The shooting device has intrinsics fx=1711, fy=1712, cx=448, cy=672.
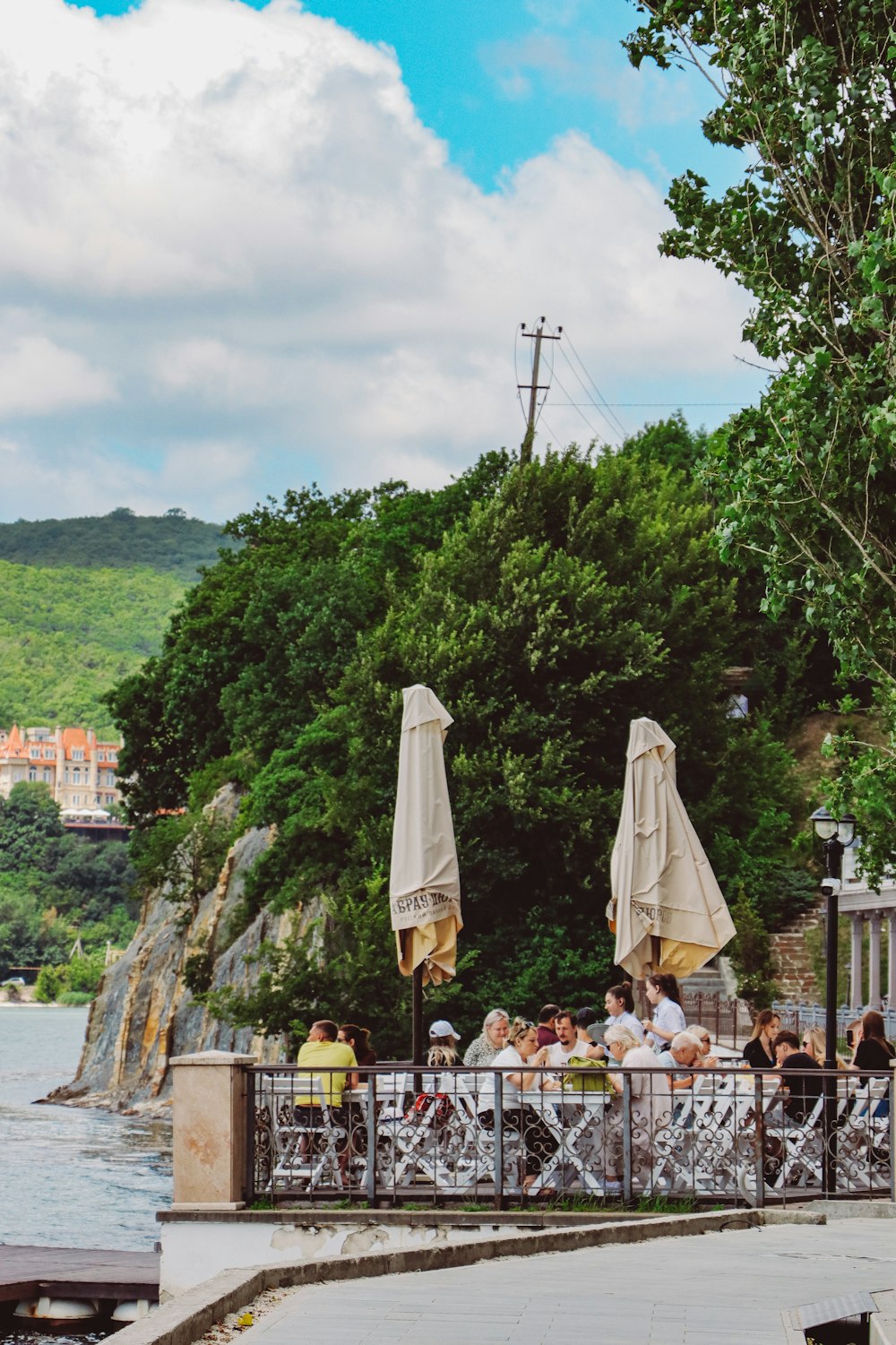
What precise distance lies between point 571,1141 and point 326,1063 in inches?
80.9

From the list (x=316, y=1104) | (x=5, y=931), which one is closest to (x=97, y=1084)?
(x=316, y=1104)

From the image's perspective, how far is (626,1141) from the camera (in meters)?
12.3

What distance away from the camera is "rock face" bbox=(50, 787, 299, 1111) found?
146 feet

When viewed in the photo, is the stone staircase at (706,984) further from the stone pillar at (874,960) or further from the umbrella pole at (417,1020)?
the umbrella pole at (417,1020)

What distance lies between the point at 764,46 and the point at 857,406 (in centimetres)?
321

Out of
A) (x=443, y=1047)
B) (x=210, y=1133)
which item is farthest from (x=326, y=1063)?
(x=443, y=1047)

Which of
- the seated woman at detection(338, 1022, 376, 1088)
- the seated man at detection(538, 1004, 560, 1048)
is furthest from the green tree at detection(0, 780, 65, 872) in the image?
the seated woman at detection(338, 1022, 376, 1088)

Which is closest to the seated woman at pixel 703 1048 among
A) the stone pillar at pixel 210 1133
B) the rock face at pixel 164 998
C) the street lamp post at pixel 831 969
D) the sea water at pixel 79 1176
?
the street lamp post at pixel 831 969

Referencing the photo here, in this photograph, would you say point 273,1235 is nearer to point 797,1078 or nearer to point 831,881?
point 797,1078

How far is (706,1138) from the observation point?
12328 mm

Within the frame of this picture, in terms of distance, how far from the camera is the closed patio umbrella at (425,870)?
1534 cm

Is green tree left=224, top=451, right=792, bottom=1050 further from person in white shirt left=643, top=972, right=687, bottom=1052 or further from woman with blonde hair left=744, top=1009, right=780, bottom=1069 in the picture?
woman with blonde hair left=744, top=1009, right=780, bottom=1069

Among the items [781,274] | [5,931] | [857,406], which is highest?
[781,274]

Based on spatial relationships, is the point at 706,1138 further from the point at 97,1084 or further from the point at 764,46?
the point at 97,1084
